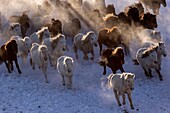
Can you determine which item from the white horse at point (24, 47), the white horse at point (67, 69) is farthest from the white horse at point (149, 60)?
the white horse at point (24, 47)

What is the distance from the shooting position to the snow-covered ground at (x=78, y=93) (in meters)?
15.0

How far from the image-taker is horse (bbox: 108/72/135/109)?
585 inches

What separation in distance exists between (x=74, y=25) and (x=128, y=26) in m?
2.82

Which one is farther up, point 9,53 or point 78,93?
point 9,53

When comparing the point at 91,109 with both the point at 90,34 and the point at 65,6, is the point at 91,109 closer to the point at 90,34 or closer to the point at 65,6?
the point at 90,34

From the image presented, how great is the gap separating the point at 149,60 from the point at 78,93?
3553mm

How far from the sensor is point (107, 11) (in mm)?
24641

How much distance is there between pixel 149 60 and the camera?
17797 mm

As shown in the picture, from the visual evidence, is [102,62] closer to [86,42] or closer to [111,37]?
[86,42]

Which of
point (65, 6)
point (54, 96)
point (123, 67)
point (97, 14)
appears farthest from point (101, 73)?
point (65, 6)

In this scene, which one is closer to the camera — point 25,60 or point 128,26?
point 25,60

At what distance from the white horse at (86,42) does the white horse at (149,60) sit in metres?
2.39

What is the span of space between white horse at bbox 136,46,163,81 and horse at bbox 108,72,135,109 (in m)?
2.90

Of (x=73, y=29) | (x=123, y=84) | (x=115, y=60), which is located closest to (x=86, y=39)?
(x=115, y=60)
